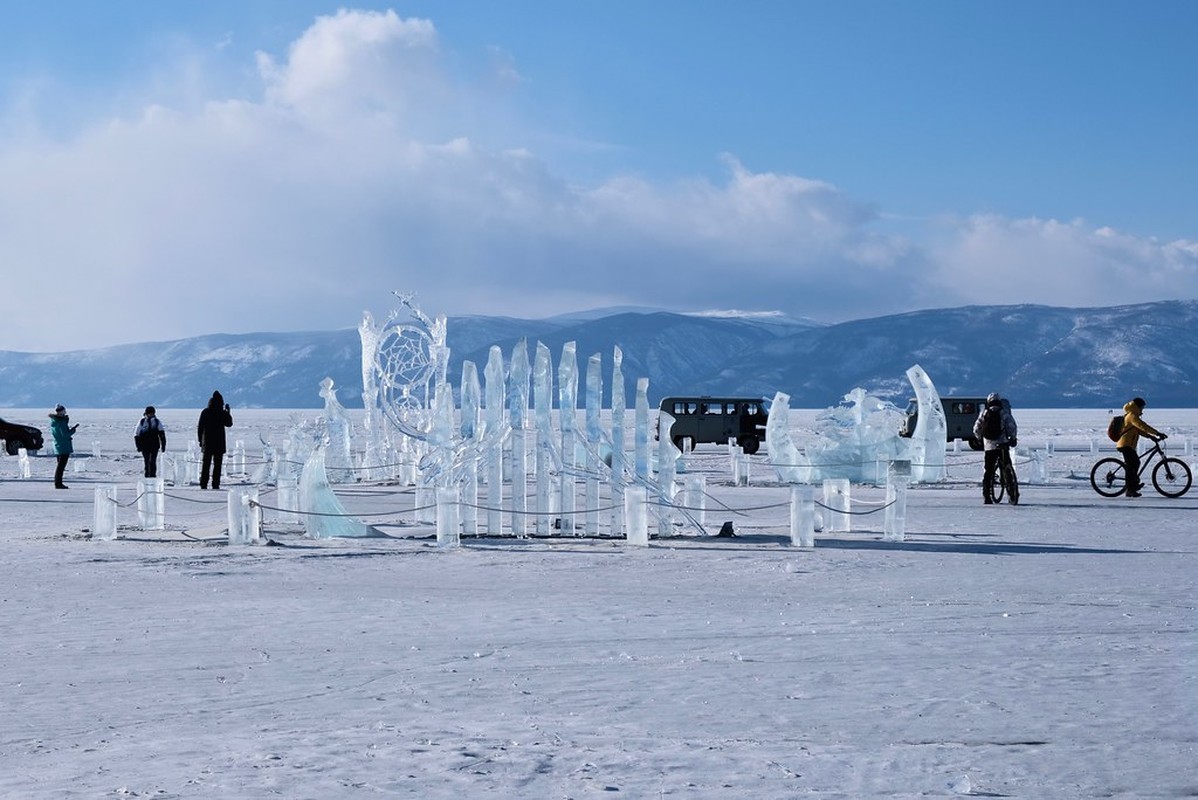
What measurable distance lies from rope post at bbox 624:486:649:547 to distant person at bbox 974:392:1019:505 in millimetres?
6550

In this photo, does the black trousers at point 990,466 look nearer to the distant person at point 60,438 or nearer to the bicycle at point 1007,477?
the bicycle at point 1007,477

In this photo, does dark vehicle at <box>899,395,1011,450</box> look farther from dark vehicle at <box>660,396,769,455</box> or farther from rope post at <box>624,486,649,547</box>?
rope post at <box>624,486,649,547</box>

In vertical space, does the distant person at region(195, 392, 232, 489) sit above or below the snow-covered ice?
above

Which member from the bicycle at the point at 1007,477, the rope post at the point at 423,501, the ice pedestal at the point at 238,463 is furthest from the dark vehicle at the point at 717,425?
the rope post at the point at 423,501

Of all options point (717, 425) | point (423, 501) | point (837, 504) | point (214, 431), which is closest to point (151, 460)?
point (214, 431)

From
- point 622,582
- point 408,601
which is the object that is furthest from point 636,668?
point 622,582

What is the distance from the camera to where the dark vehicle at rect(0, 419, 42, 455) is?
3922cm

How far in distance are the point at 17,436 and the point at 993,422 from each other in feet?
95.7

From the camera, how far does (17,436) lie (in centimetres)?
3922

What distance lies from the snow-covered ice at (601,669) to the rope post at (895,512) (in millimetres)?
702

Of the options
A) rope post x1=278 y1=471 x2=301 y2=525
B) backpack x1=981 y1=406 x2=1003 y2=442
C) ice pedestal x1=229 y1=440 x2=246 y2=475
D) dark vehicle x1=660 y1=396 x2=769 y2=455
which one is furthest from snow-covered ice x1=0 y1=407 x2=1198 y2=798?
dark vehicle x1=660 y1=396 x2=769 y2=455

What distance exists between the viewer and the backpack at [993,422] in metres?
19.8

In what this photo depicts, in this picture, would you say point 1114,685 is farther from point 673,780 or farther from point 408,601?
point 408,601

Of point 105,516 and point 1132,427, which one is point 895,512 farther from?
point 105,516
